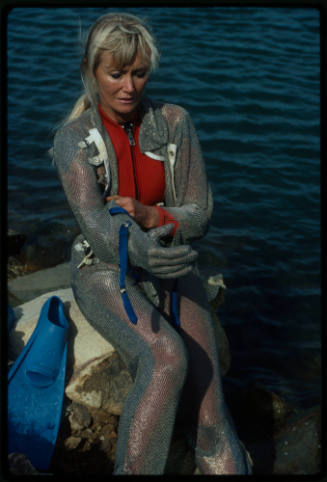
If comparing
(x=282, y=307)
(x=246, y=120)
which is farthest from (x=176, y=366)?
(x=246, y=120)

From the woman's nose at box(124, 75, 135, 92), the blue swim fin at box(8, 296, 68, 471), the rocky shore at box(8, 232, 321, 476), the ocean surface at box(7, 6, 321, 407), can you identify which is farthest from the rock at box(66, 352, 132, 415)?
the woman's nose at box(124, 75, 135, 92)

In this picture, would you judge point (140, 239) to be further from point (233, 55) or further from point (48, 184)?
point (233, 55)

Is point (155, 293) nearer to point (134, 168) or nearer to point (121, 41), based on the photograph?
point (134, 168)

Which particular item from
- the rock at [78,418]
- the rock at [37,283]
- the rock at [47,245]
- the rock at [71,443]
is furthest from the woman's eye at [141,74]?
the rock at [47,245]

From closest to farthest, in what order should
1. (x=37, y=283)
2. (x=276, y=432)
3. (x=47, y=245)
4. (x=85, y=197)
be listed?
(x=85, y=197), (x=276, y=432), (x=37, y=283), (x=47, y=245)

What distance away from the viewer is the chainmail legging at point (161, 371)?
3.25m

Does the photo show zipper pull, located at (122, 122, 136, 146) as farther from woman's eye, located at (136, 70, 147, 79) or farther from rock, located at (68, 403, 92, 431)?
rock, located at (68, 403, 92, 431)

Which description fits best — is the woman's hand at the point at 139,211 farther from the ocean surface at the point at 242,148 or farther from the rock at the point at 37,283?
the rock at the point at 37,283

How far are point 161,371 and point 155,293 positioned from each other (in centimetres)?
53

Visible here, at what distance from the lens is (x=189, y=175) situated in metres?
3.87

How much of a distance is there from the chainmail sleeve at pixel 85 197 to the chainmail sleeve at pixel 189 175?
53 cm

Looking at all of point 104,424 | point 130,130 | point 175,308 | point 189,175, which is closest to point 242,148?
point 189,175

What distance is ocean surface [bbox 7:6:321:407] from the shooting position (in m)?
6.20

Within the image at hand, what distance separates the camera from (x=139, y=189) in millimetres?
3820
